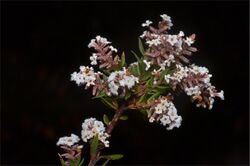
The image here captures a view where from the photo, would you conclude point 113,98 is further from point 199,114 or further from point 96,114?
point 199,114

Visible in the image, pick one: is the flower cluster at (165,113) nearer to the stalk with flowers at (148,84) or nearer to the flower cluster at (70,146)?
the stalk with flowers at (148,84)

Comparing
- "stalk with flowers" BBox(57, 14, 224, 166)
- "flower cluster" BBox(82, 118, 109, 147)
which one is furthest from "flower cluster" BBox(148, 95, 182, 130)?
"flower cluster" BBox(82, 118, 109, 147)

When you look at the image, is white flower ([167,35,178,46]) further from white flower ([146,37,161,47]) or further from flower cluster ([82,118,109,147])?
flower cluster ([82,118,109,147])

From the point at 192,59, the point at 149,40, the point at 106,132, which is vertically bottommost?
the point at 106,132

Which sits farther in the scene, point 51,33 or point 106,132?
point 51,33

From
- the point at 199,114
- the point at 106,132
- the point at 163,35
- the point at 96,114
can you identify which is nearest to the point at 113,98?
the point at 106,132

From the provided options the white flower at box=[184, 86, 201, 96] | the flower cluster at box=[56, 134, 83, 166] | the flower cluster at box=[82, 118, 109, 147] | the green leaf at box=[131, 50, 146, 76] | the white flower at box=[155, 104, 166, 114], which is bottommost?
the flower cluster at box=[56, 134, 83, 166]
